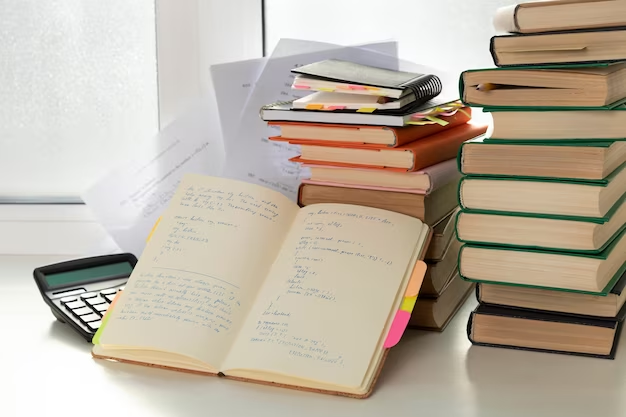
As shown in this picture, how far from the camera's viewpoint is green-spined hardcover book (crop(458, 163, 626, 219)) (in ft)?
2.78

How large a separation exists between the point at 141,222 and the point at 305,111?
37cm

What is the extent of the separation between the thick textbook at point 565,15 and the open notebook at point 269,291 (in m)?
0.24

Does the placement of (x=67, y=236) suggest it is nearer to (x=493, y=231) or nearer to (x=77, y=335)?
(x=77, y=335)

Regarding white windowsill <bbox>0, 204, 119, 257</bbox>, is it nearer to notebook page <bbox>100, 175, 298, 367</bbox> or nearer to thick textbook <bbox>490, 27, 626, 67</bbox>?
notebook page <bbox>100, 175, 298, 367</bbox>

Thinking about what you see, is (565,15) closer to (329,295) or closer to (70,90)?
(329,295)

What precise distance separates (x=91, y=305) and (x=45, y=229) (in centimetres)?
41

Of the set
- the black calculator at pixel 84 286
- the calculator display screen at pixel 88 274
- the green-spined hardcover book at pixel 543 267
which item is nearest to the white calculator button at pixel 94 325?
the black calculator at pixel 84 286

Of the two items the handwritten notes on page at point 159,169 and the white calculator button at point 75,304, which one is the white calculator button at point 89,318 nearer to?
the white calculator button at point 75,304

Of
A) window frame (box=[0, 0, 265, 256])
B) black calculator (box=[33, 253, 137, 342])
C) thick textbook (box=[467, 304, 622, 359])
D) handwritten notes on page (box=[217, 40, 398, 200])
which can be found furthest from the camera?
window frame (box=[0, 0, 265, 256])

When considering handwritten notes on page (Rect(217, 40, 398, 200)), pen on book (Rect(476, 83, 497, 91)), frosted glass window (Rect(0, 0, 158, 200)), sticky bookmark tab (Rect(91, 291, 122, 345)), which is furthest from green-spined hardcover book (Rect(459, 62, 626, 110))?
frosted glass window (Rect(0, 0, 158, 200))

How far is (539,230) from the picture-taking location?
88 cm

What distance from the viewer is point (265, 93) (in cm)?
122

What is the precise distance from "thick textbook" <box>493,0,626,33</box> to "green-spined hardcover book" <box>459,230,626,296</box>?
0.23 m

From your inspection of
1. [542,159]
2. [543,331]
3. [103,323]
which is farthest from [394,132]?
[103,323]
